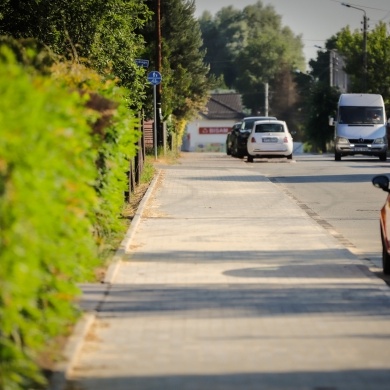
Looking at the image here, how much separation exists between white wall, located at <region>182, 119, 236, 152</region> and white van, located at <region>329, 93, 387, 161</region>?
316 feet

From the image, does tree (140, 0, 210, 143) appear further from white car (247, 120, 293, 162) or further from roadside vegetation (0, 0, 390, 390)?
roadside vegetation (0, 0, 390, 390)

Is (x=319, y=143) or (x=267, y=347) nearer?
(x=267, y=347)

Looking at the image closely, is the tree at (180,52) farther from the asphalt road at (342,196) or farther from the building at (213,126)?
the building at (213,126)

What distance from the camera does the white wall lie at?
14700cm

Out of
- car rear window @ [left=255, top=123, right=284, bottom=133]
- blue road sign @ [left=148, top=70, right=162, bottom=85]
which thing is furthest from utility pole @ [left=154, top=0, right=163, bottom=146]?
blue road sign @ [left=148, top=70, right=162, bottom=85]

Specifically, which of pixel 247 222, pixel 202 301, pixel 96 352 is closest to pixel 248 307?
pixel 202 301

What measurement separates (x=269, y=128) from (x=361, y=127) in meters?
3.58

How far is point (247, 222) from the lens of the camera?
19844 mm

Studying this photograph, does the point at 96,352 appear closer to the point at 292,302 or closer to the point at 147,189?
the point at 292,302

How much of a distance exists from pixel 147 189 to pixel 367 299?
1487cm

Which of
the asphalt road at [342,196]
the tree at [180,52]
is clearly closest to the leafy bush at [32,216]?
the asphalt road at [342,196]

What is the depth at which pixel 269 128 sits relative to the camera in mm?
46688

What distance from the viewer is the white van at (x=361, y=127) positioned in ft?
154

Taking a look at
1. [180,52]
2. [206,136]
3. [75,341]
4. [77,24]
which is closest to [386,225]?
[75,341]
